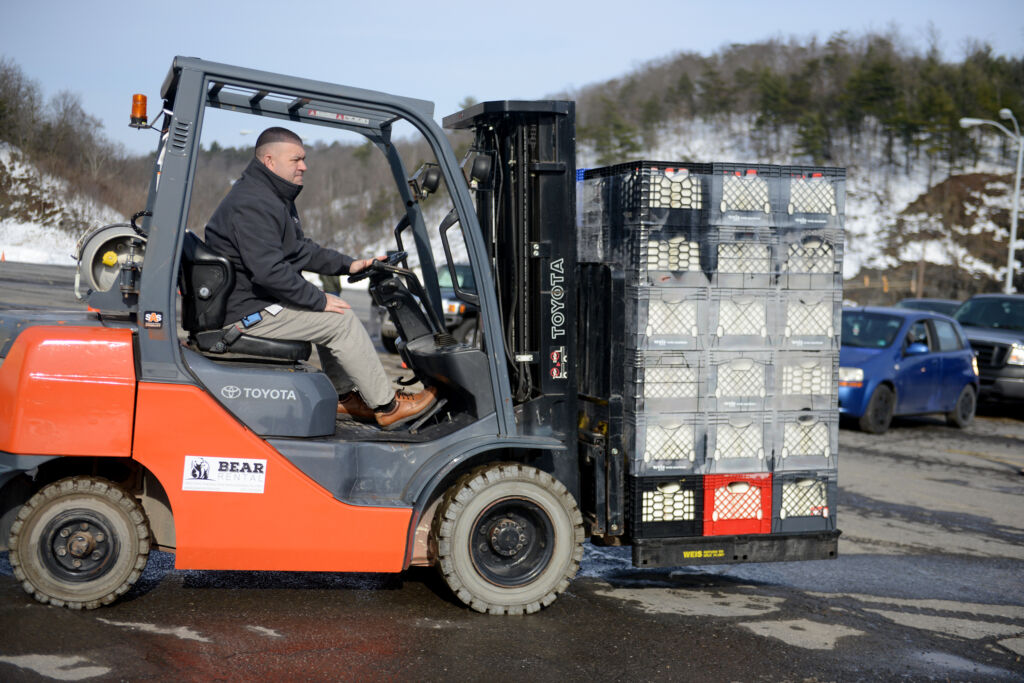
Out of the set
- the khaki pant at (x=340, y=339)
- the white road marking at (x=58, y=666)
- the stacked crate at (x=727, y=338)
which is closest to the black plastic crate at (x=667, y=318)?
the stacked crate at (x=727, y=338)

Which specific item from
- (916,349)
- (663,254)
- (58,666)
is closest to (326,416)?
(58,666)

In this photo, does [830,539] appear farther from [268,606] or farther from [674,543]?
[268,606]

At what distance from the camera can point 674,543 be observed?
17.6 feet

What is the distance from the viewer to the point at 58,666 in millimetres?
4117

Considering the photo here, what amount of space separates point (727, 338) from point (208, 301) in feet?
8.87

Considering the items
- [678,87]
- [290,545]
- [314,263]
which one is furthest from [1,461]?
[678,87]

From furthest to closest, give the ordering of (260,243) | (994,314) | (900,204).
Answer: (900,204) → (994,314) → (260,243)

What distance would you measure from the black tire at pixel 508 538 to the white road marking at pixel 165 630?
121 centimetres

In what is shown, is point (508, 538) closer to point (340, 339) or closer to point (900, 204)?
point (340, 339)

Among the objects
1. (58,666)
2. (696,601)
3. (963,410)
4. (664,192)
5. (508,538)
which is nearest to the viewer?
(58,666)

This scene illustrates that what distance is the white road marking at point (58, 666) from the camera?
13.2 ft

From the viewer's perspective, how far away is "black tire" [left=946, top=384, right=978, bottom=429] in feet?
47.3

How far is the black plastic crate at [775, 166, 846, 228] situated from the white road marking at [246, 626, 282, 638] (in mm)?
3347

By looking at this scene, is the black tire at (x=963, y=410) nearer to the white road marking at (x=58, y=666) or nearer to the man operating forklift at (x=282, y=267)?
the man operating forklift at (x=282, y=267)
